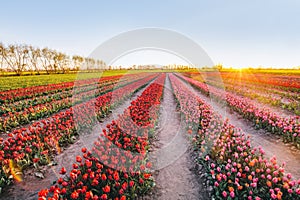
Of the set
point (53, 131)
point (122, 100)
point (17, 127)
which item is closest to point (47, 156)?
point (53, 131)

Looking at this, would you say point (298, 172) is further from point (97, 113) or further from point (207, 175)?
point (97, 113)

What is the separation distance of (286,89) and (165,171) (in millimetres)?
18718

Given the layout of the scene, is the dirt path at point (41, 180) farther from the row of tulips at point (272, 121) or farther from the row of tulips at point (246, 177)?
the row of tulips at point (272, 121)

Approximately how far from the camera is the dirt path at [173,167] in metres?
3.95

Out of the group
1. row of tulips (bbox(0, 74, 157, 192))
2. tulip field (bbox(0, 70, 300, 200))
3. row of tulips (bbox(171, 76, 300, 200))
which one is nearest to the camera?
row of tulips (bbox(171, 76, 300, 200))

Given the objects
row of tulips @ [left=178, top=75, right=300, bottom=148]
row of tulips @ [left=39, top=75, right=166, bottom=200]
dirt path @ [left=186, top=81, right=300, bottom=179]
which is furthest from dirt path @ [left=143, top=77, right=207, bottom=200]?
row of tulips @ [left=178, top=75, right=300, bottom=148]

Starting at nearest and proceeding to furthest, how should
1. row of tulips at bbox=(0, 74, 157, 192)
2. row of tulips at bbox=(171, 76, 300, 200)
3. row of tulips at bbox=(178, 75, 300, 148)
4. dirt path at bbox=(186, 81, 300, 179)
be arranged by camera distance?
row of tulips at bbox=(171, 76, 300, 200) → row of tulips at bbox=(0, 74, 157, 192) → dirt path at bbox=(186, 81, 300, 179) → row of tulips at bbox=(178, 75, 300, 148)

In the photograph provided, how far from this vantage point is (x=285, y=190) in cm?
329

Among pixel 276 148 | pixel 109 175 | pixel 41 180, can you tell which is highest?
pixel 109 175

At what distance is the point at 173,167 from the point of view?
5.02m

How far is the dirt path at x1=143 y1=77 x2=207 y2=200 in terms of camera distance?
13.0 ft

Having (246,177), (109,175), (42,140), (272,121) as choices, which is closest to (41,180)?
(42,140)

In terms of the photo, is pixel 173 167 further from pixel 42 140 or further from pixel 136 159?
pixel 42 140

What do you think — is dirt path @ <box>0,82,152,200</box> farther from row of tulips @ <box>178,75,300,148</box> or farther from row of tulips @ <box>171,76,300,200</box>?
row of tulips @ <box>178,75,300,148</box>
